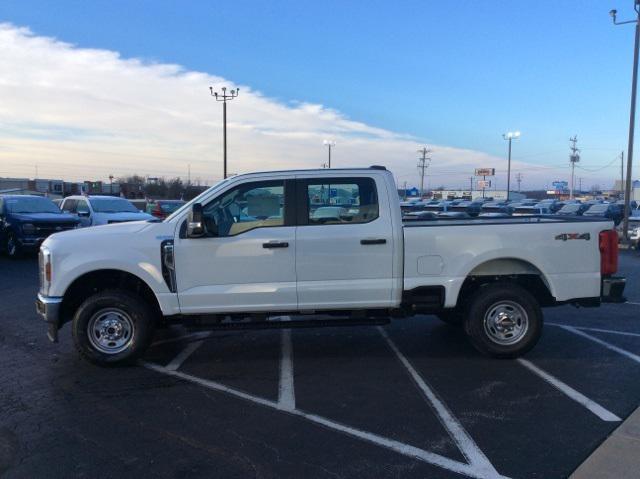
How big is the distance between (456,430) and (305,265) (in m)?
2.34

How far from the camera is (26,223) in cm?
1571

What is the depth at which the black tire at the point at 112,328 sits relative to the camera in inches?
236

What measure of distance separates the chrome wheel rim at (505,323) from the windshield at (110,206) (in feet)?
47.3

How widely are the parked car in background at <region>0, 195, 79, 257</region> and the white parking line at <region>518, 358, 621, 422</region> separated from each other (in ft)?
45.3

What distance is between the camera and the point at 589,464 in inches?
153

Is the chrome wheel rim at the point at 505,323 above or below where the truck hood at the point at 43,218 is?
below

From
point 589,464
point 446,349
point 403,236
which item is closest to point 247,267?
point 403,236

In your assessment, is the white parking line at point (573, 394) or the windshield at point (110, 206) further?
the windshield at point (110, 206)

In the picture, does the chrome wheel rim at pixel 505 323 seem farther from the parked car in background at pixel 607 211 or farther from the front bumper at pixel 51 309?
the parked car in background at pixel 607 211

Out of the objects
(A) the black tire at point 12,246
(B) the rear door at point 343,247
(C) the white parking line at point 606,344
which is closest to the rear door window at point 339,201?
(B) the rear door at point 343,247

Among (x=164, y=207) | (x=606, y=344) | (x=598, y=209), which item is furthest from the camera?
(x=598, y=209)

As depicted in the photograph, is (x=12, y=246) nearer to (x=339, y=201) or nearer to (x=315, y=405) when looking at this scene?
(x=339, y=201)

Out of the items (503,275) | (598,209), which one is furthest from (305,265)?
(598,209)

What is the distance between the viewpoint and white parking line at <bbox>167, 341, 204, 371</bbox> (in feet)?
20.4
